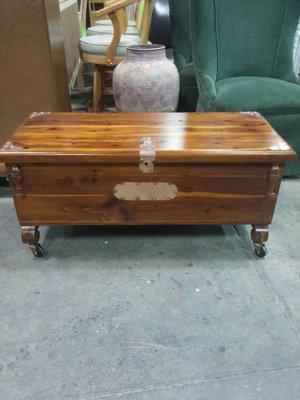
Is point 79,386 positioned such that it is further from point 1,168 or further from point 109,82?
point 109,82

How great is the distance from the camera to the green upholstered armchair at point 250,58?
143 centimetres

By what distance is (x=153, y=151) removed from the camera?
0.93 metres

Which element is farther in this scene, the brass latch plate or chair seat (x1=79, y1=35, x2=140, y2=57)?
chair seat (x1=79, y1=35, x2=140, y2=57)

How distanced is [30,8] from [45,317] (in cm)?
113

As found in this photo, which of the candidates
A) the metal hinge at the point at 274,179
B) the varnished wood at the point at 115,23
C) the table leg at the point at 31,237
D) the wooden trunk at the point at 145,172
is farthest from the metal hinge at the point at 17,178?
the varnished wood at the point at 115,23

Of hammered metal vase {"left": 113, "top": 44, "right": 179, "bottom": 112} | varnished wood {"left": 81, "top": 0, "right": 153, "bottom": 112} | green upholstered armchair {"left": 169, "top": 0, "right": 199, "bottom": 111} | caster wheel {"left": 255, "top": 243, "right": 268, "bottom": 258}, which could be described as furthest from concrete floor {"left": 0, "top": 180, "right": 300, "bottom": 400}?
varnished wood {"left": 81, "top": 0, "right": 153, "bottom": 112}

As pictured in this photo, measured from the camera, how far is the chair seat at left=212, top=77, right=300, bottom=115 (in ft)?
4.60

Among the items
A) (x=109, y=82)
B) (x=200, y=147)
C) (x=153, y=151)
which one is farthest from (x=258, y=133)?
(x=109, y=82)

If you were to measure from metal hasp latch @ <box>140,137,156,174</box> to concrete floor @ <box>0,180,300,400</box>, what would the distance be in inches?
13.5

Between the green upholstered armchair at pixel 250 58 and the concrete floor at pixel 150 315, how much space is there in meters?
0.51

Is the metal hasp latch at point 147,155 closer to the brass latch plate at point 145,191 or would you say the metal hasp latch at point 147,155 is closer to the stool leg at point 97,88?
the brass latch plate at point 145,191

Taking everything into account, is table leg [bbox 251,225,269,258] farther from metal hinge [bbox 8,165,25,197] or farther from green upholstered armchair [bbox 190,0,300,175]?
metal hinge [bbox 8,165,25,197]

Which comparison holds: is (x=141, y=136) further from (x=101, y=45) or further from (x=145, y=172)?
(x=101, y=45)

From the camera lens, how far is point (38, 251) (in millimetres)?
1137
